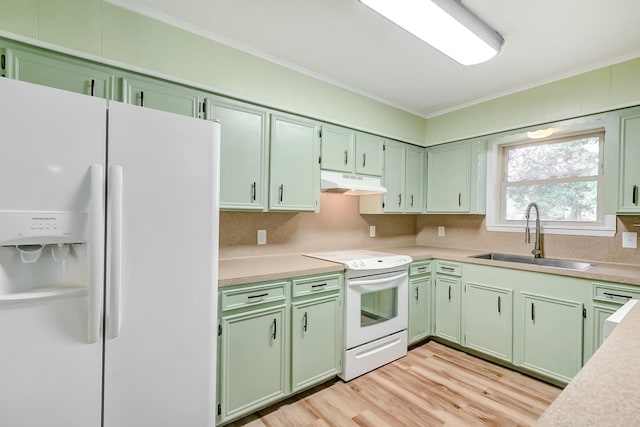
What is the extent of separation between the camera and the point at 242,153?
6.95 ft

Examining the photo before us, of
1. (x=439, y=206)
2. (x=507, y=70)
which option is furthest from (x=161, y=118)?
(x=439, y=206)

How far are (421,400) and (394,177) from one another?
6.45 ft

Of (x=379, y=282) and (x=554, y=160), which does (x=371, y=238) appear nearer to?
(x=379, y=282)

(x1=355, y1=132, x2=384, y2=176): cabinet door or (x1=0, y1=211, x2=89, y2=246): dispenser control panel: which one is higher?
(x1=355, y1=132, x2=384, y2=176): cabinet door

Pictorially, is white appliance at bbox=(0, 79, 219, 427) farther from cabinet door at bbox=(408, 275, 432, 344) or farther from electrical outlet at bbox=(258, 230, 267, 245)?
cabinet door at bbox=(408, 275, 432, 344)

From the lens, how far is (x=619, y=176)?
7.32 feet

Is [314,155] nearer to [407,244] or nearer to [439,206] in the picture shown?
[439,206]

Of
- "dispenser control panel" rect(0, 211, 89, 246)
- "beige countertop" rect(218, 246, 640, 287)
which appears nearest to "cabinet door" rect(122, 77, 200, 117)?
"dispenser control panel" rect(0, 211, 89, 246)

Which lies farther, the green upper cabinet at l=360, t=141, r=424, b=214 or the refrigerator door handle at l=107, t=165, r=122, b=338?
the green upper cabinet at l=360, t=141, r=424, b=214

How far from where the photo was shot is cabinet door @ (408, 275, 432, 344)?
2.85 m

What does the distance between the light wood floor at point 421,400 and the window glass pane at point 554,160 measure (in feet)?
5.94

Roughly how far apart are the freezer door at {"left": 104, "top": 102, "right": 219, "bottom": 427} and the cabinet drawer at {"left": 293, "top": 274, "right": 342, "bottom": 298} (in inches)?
26.6

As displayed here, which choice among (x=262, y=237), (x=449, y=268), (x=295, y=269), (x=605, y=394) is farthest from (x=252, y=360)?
(x=449, y=268)

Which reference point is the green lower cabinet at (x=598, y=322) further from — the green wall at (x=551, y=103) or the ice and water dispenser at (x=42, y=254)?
the ice and water dispenser at (x=42, y=254)
